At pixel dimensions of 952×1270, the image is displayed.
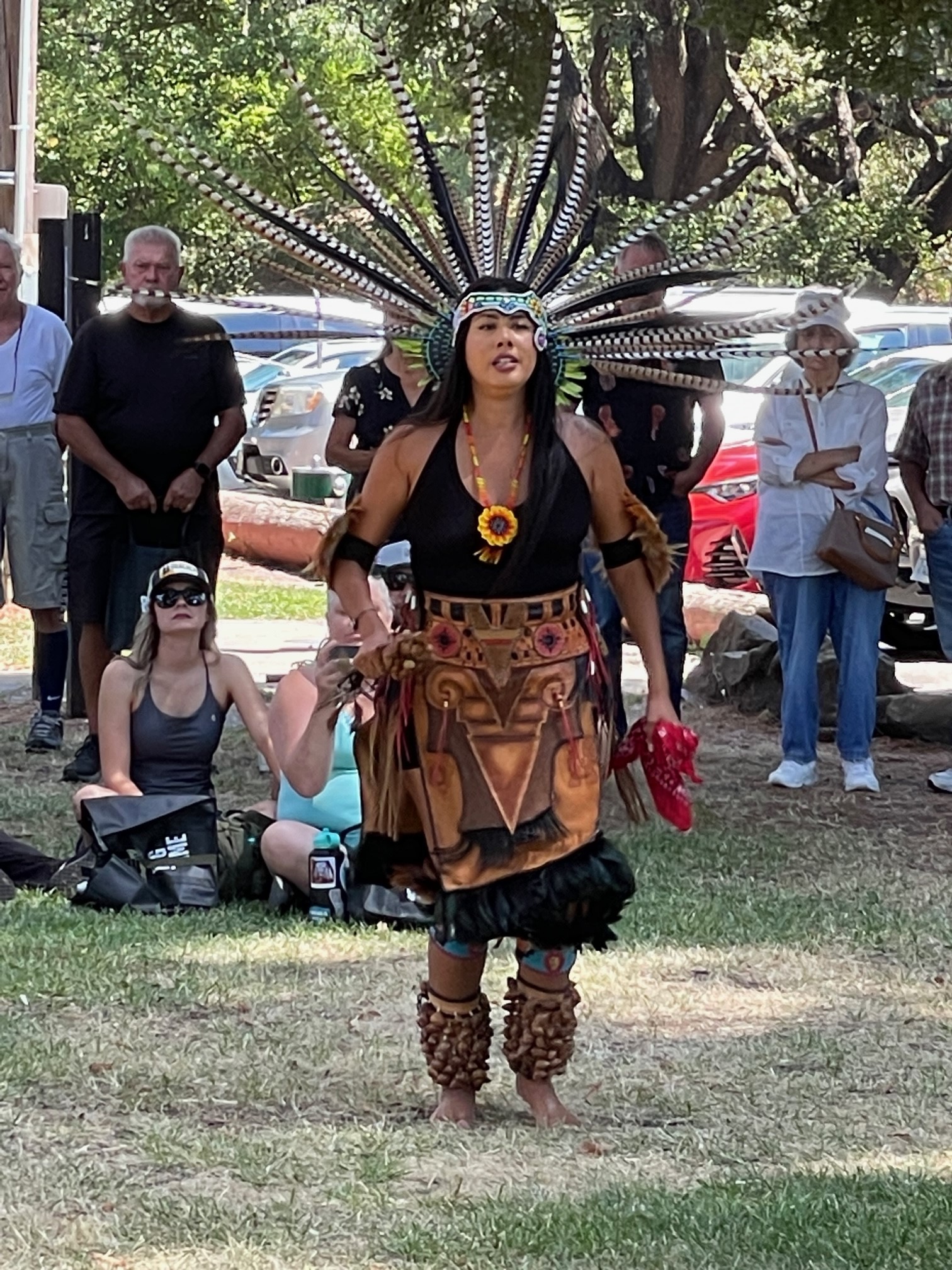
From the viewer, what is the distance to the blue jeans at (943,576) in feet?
28.6

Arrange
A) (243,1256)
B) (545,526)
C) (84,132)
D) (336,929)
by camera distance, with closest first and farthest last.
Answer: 1. (243,1256)
2. (545,526)
3. (336,929)
4. (84,132)

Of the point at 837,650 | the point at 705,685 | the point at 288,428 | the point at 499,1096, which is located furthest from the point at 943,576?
the point at 288,428

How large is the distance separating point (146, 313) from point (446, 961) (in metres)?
4.49

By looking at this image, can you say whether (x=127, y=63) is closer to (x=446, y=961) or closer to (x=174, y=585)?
(x=174, y=585)

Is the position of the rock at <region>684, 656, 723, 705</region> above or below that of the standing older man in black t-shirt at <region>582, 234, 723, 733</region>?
below

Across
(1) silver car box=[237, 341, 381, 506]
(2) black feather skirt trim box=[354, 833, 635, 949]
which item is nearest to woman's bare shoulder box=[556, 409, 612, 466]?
(2) black feather skirt trim box=[354, 833, 635, 949]

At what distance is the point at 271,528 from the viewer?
16.9 metres

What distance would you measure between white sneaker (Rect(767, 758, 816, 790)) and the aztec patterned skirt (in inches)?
166

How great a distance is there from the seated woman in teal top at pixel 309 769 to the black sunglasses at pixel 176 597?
41 centimetres

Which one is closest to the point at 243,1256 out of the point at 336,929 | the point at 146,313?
the point at 336,929

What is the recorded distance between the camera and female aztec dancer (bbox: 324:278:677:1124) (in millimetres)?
4543

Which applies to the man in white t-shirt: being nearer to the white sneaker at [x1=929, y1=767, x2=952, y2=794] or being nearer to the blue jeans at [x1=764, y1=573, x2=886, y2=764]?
the blue jeans at [x1=764, y1=573, x2=886, y2=764]

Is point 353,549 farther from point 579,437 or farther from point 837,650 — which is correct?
point 837,650

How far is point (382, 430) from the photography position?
8039 millimetres
